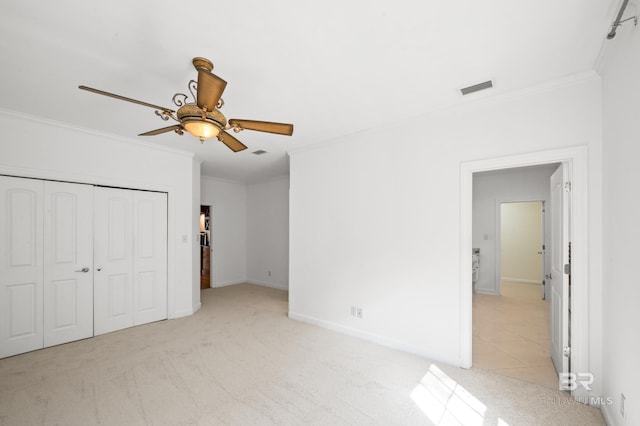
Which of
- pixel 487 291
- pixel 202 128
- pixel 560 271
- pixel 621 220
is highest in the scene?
pixel 202 128

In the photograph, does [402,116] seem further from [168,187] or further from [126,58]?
[168,187]

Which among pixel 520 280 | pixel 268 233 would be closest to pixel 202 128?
pixel 268 233

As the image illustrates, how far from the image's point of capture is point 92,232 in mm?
3678

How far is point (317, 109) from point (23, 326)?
424 cm

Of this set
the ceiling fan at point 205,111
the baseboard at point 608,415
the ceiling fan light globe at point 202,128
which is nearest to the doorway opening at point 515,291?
the baseboard at point 608,415

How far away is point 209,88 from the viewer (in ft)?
5.70

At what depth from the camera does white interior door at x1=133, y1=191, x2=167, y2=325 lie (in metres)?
4.09

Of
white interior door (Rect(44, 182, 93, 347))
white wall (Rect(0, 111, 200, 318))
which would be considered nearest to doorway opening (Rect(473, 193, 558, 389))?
white wall (Rect(0, 111, 200, 318))

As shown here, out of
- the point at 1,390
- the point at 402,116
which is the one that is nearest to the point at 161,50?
the point at 402,116

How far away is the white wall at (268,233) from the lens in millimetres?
6746

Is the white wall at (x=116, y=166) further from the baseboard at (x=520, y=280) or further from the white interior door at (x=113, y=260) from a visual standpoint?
the baseboard at (x=520, y=280)

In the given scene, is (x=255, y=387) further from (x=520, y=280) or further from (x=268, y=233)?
(x=520, y=280)

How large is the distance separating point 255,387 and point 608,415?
8.97 ft

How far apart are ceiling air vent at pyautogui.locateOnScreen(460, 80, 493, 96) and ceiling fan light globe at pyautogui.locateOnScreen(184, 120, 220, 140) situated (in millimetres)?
2295
